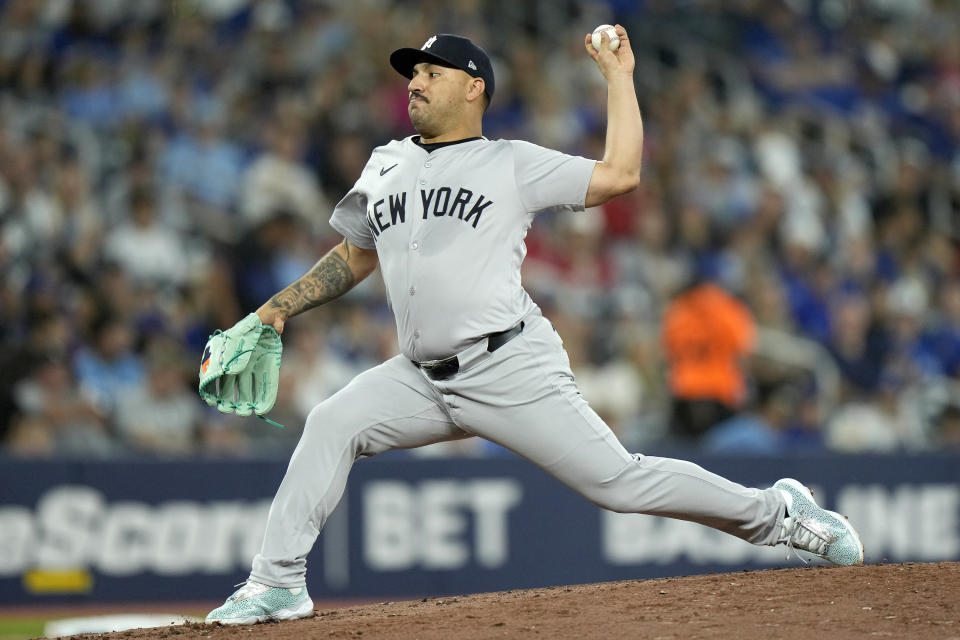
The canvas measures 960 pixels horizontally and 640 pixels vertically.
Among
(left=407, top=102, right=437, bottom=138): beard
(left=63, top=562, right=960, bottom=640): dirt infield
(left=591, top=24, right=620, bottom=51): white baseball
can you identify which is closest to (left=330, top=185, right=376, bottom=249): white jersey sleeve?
(left=407, top=102, right=437, bottom=138): beard

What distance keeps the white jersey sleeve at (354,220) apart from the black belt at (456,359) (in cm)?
62

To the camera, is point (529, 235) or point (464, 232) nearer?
point (464, 232)

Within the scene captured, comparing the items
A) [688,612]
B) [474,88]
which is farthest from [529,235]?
[688,612]

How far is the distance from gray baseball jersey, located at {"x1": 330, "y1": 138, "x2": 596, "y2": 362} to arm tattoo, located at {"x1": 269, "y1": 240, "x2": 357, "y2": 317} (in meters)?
0.35

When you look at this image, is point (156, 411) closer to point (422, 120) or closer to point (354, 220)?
point (354, 220)

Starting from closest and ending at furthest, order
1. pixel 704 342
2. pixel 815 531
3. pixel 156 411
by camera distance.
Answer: pixel 815 531 < pixel 156 411 < pixel 704 342

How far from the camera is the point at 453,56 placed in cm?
500

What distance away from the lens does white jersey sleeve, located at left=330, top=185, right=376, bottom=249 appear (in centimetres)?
521

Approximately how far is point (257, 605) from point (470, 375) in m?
1.14

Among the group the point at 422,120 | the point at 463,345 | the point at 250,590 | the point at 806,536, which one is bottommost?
the point at 250,590

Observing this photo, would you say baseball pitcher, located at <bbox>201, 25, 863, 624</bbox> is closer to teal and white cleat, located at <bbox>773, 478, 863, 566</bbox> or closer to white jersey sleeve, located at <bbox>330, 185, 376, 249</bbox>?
white jersey sleeve, located at <bbox>330, 185, 376, 249</bbox>

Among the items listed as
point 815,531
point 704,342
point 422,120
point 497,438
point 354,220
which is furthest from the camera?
point 704,342

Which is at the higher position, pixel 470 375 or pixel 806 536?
pixel 470 375

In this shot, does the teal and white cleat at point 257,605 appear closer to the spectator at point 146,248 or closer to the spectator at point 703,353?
Result: the spectator at point 146,248
